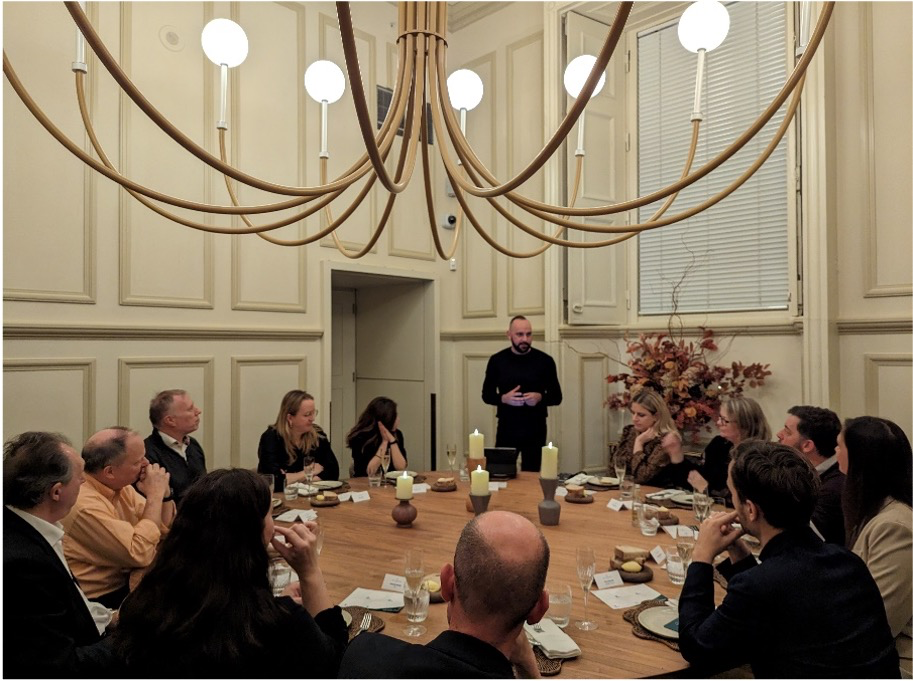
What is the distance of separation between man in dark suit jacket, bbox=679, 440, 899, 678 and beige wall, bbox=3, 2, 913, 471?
8.47 ft

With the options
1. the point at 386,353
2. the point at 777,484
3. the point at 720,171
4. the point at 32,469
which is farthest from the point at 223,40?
the point at 386,353

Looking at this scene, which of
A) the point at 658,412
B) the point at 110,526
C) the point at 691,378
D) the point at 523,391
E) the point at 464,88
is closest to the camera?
the point at 110,526

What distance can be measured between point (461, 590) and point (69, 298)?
3298 millimetres

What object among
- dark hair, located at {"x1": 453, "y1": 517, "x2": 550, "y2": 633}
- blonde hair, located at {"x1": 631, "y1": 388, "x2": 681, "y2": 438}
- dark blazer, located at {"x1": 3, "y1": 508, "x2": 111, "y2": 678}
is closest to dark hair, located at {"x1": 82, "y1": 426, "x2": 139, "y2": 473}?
dark blazer, located at {"x1": 3, "y1": 508, "x2": 111, "y2": 678}

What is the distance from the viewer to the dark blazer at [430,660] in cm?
109

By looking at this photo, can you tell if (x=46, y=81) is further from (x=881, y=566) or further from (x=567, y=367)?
(x=881, y=566)

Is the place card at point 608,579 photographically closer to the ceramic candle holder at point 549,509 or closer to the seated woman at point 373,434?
the ceramic candle holder at point 549,509

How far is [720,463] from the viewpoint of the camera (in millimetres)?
3207

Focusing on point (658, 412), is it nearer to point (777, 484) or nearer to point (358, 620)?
point (777, 484)

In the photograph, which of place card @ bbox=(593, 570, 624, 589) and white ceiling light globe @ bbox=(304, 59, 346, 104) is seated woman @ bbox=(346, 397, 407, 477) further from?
white ceiling light globe @ bbox=(304, 59, 346, 104)

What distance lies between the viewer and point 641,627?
5.41 ft

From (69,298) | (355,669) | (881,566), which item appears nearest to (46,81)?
(69,298)

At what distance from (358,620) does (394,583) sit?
0.27 meters

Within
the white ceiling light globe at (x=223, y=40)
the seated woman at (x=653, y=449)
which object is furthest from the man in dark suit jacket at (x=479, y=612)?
the seated woman at (x=653, y=449)
